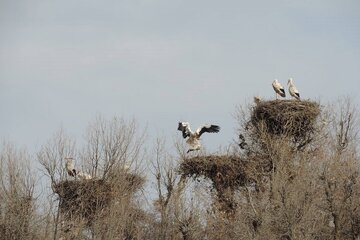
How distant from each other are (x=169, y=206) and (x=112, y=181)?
2.33 m

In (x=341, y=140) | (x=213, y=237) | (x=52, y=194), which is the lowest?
(x=213, y=237)

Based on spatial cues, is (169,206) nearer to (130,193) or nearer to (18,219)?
(130,193)

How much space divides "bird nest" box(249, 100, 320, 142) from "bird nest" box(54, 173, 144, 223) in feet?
18.2

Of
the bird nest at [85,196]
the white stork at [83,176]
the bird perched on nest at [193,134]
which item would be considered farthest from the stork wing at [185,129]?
the white stork at [83,176]

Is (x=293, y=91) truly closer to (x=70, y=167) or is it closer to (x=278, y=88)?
(x=278, y=88)

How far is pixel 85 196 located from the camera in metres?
26.0

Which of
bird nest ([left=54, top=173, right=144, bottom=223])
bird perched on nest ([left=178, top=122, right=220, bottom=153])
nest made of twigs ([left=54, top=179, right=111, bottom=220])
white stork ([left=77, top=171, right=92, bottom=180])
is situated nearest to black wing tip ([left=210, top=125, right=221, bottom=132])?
bird perched on nest ([left=178, top=122, right=220, bottom=153])

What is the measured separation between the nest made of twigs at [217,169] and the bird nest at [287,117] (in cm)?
179

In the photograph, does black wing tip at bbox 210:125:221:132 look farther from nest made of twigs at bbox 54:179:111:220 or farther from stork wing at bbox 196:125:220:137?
nest made of twigs at bbox 54:179:111:220

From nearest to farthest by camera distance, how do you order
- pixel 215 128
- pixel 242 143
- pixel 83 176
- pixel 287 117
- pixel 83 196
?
pixel 287 117 → pixel 83 196 → pixel 215 128 → pixel 83 176 → pixel 242 143

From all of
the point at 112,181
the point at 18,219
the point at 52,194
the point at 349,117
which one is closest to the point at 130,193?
the point at 112,181

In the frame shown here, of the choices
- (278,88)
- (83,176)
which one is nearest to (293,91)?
(278,88)

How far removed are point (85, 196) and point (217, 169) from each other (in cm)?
478

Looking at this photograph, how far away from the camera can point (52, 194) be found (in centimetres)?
2505
